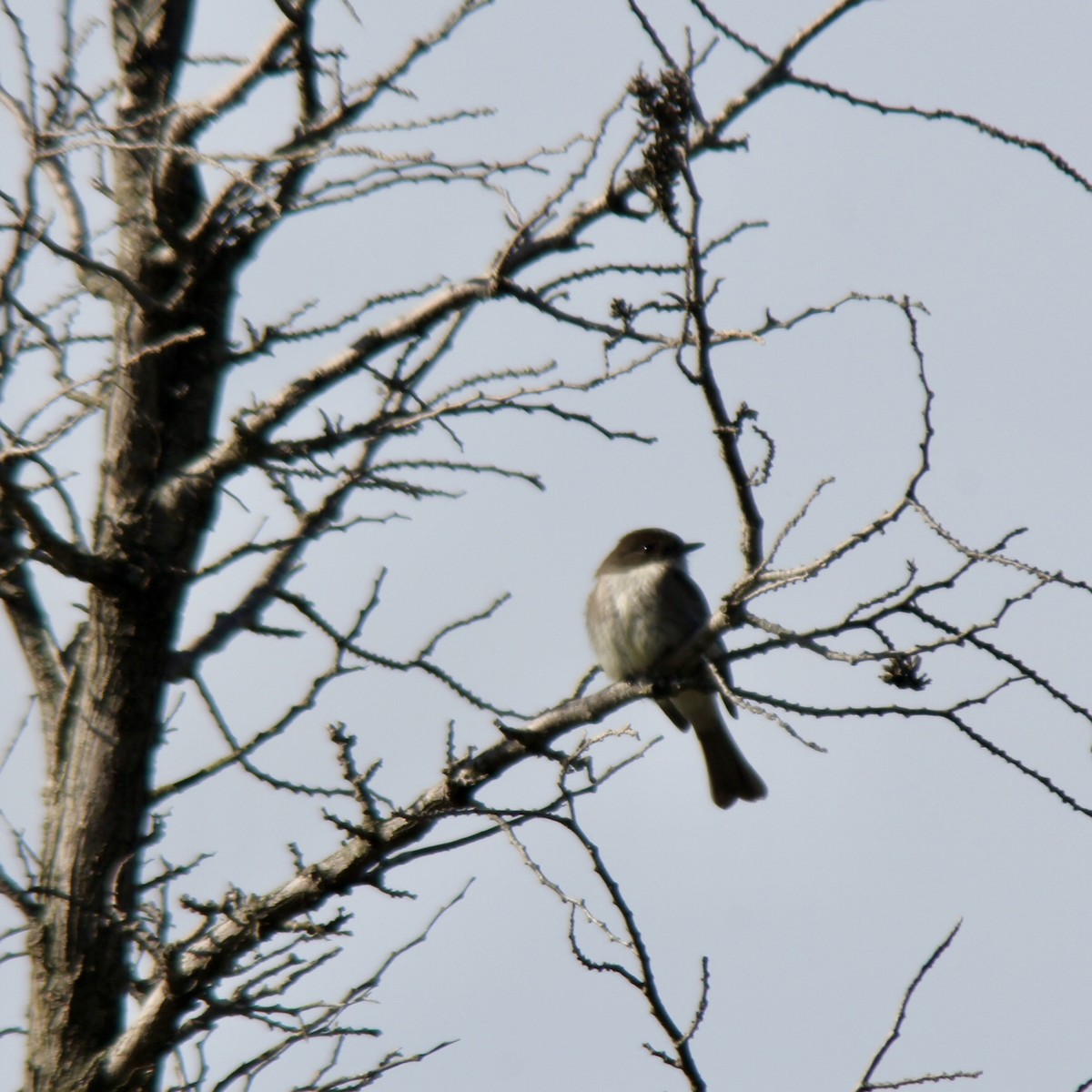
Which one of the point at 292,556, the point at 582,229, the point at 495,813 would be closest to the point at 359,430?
the point at 292,556

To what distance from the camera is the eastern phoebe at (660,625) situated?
6.92m

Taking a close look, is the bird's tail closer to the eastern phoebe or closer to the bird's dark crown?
the eastern phoebe

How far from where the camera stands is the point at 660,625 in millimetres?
6918

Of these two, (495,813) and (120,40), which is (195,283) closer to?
(120,40)

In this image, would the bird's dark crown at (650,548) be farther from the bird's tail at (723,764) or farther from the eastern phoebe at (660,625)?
the bird's tail at (723,764)

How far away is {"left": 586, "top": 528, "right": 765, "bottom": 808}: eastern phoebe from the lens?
6918mm

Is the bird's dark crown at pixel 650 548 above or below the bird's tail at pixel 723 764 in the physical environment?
above

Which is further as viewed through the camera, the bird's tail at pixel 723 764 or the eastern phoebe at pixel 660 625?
the bird's tail at pixel 723 764

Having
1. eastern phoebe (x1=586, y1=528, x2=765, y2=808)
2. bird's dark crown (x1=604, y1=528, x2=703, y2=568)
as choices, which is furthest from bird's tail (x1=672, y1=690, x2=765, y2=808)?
bird's dark crown (x1=604, y1=528, x2=703, y2=568)

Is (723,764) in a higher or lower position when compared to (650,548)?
lower

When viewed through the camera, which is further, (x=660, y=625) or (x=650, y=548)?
(x=650, y=548)

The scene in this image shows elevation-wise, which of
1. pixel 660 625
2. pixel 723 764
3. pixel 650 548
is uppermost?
pixel 650 548

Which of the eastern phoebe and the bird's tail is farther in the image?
the bird's tail

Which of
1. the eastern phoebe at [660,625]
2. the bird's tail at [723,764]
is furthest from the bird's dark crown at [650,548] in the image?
the bird's tail at [723,764]
